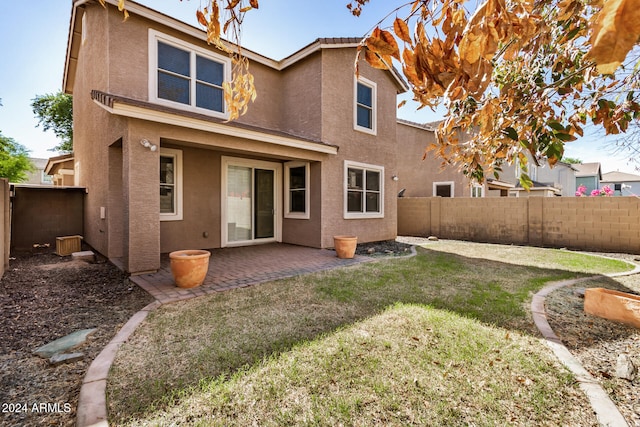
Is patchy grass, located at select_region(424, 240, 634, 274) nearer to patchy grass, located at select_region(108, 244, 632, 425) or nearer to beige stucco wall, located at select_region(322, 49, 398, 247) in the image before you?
beige stucco wall, located at select_region(322, 49, 398, 247)

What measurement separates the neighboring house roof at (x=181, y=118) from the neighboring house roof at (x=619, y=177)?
52.1m

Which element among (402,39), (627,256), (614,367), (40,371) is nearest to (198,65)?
(40,371)

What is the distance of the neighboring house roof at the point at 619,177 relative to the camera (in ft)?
135

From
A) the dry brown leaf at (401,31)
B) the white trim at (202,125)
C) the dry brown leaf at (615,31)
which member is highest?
the white trim at (202,125)

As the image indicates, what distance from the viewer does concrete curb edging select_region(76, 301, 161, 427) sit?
2139 millimetres

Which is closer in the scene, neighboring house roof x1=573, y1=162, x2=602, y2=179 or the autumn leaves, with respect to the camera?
the autumn leaves

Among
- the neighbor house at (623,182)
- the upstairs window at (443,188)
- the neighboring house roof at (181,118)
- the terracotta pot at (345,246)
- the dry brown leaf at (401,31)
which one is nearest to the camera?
the dry brown leaf at (401,31)

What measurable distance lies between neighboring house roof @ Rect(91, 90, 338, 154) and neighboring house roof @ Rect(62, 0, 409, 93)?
1828mm

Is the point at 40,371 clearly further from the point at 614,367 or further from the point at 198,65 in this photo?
the point at 198,65

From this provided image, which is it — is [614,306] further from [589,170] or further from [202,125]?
[589,170]

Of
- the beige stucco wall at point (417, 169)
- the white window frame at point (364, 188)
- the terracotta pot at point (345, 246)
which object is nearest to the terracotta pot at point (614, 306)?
the terracotta pot at point (345, 246)

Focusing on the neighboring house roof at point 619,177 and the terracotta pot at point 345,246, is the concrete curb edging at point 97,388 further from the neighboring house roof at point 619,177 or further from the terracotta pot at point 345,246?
the neighboring house roof at point 619,177

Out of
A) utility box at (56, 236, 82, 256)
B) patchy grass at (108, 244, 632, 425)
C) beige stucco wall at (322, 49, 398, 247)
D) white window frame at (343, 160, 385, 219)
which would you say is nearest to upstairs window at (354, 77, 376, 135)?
beige stucco wall at (322, 49, 398, 247)

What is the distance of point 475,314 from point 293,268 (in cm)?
382
